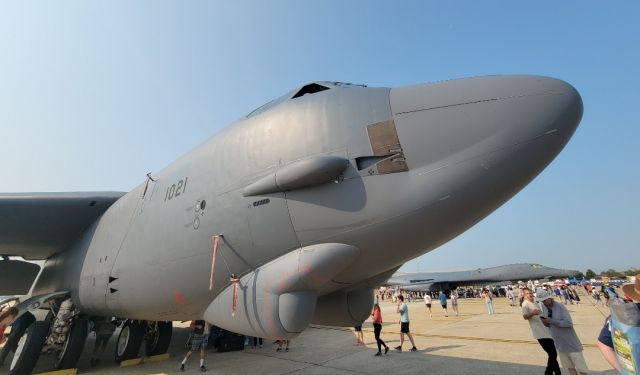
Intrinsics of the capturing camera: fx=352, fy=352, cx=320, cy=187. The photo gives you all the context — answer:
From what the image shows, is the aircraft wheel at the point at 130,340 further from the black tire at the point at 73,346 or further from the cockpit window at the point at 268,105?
the cockpit window at the point at 268,105

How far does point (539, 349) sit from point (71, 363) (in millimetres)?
11440

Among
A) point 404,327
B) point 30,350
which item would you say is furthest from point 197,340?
point 404,327

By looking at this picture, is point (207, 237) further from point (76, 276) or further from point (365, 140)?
point (76, 276)

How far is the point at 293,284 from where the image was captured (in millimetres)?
3449

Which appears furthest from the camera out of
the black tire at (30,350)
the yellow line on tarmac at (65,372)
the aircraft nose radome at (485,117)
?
the yellow line on tarmac at (65,372)

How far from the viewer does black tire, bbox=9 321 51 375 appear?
7398mm

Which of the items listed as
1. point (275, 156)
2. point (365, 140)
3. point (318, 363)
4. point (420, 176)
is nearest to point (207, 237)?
point (275, 156)

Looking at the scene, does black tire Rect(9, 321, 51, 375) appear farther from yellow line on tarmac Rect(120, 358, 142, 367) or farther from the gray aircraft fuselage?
the gray aircraft fuselage

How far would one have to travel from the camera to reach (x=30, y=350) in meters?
7.48

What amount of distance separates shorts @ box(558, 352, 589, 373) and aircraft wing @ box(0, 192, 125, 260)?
980cm

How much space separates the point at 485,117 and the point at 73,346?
32.6 ft

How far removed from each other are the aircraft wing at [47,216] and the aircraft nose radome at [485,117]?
27.0 feet

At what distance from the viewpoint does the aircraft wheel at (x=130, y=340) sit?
9.41m

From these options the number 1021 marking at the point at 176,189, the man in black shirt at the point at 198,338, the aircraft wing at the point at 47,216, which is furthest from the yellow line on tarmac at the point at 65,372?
the number 1021 marking at the point at 176,189
